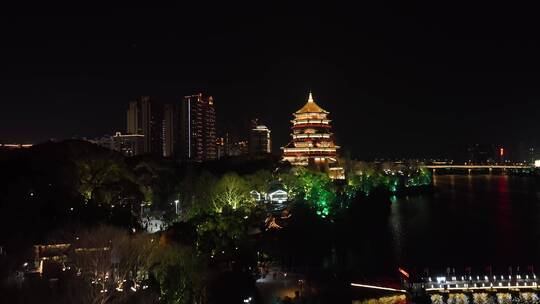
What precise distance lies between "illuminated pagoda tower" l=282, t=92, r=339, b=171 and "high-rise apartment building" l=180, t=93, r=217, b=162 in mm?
16445

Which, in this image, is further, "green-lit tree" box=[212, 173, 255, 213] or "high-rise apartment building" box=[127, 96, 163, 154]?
"high-rise apartment building" box=[127, 96, 163, 154]

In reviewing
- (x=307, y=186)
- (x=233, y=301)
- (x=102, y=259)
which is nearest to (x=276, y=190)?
(x=307, y=186)

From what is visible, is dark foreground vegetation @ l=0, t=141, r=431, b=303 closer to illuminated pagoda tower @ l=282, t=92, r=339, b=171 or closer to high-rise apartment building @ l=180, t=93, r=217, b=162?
illuminated pagoda tower @ l=282, t=92, r=339, b=171

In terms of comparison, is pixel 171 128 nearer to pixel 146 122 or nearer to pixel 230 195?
pixel 146 122

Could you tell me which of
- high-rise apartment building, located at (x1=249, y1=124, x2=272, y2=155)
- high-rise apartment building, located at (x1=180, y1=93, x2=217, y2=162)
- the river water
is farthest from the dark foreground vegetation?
high-rise apartment building, located at (x1=249, y1=124, x2=272, y2=155)

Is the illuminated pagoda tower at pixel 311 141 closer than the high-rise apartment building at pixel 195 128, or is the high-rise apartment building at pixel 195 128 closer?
the illuminated pagoda tower at pixel 311 141

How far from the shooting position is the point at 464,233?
2270 centimetres

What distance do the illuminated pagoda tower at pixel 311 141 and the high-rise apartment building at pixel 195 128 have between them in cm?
1645

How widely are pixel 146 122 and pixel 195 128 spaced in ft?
16.0

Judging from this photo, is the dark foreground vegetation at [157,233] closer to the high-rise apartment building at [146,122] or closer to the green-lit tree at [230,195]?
the green-lit tree at [230,195]

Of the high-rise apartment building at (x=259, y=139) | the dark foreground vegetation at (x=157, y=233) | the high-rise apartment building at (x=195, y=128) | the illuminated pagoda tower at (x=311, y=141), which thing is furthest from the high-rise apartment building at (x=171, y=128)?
the dark foreground vegetation at (x=157, y=233)

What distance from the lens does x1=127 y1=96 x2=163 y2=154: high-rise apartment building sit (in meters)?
52.9

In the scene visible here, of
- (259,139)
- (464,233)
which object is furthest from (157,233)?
(259,139)

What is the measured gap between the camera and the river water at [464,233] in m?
17.7
